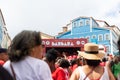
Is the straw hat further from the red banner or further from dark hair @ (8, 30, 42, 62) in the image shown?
the red banner

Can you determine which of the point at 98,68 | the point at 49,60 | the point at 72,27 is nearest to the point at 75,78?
the point at 98,68

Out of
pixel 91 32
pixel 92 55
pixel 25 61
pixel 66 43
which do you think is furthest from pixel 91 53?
pixel 91 32

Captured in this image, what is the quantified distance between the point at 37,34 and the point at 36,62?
33 centimetres

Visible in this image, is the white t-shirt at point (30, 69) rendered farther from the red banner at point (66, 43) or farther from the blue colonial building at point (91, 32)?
the blue colonial building at point (91, 32)

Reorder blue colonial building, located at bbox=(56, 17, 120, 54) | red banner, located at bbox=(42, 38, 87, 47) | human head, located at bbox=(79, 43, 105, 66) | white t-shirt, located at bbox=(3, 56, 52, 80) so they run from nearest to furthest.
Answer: white t-shirt, located at bbox=(3, 56, 52, 80), human head, located at bbox=(79, 43, 105, 66), red banner, located at bbox=(42, 38, 87, 47), blue colonial building, located at bbox=(56, 17, 120, 54)

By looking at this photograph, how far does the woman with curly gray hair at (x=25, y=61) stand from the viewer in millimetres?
4043

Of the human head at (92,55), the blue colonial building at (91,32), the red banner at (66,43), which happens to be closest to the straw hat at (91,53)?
the human head at (92,55)

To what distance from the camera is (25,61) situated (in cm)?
412

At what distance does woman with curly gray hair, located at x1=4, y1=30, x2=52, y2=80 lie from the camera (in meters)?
4.04

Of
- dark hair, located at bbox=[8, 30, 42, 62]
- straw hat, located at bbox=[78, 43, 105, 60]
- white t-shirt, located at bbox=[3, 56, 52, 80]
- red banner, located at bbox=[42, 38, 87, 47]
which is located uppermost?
dark hair, located at bbox=[8, 30, 42, 62]

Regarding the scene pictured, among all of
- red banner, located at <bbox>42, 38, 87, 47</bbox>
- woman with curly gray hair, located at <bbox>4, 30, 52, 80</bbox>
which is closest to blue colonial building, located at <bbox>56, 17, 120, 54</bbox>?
red banner, located at <bbox>42, 38, 87, 47</bbox>

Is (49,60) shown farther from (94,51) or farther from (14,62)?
(14,62)

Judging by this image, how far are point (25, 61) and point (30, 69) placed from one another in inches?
4.2

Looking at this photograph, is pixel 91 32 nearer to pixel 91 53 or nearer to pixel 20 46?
pixel 91 53
